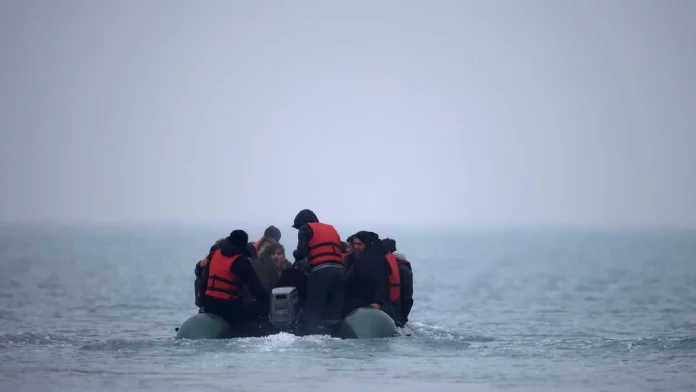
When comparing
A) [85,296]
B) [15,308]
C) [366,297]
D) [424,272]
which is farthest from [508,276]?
[366,297]

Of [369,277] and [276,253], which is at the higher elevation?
[276,253]

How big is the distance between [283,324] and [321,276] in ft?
3.23

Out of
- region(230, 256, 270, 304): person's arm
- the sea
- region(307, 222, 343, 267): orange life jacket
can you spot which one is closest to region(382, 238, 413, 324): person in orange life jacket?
the sea

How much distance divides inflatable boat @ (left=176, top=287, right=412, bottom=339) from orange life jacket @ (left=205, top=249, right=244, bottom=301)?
0.43 meters

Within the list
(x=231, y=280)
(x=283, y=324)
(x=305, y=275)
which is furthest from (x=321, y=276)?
(x=231, y=280)

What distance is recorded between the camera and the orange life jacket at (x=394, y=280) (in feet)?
65.2

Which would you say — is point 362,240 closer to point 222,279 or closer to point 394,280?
point 394,280

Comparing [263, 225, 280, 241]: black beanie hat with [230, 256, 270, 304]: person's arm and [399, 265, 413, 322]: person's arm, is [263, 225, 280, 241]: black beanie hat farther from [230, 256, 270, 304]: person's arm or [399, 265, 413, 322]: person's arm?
[399, 265, 413, 322]: person's arm

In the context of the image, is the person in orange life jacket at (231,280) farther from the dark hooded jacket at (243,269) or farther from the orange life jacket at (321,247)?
the orange life jacket at (321,247)

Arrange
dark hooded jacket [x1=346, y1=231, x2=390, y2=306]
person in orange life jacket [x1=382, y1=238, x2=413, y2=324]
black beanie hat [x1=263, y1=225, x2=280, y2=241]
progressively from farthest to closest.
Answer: person in orange life jacket [x1=382, y1=238, x2=413, y2=324], black beanie hat [x1=263, y1=225, x2=280, y2=241], dark hooded jacket [x1=346, y1=231, x2=390, y2=306]

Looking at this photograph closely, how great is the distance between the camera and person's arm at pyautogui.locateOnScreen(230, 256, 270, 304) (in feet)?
59.9

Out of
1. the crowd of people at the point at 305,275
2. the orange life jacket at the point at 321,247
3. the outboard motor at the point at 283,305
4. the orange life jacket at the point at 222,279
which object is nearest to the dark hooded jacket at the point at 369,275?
the crowd of people at the point at 305,275

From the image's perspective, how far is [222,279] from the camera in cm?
1845

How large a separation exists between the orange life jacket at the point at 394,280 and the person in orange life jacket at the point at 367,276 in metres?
0.43
